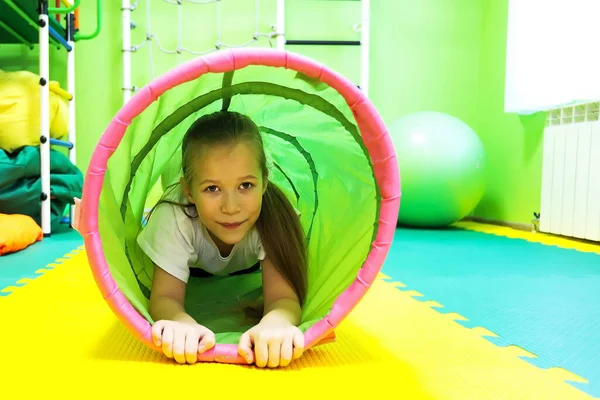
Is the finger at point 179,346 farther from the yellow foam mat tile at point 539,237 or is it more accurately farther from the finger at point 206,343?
the yellow foam mat tile at point 539,237

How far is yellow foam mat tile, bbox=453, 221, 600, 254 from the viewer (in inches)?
101

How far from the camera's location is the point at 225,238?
1.13m

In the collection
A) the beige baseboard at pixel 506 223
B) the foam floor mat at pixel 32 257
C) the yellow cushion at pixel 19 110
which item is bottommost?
the beige baseboard at pixel 506 223

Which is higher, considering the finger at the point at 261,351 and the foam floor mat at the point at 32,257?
the finger at the point at 261,351

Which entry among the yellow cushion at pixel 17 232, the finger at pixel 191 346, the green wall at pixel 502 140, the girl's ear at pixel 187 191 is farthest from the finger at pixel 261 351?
the green wall at pixel 502 140

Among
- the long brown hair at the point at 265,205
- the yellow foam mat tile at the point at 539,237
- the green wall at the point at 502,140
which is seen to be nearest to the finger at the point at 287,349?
the long brown hair at the point at 265,205

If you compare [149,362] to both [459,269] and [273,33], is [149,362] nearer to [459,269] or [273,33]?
[459,269]

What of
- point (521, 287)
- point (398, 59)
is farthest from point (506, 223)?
point (521, 287)

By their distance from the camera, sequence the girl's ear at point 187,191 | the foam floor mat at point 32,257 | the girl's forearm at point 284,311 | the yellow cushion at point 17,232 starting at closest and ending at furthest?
1. the girl's forearm at point 284,311
2. the girl's ear at point 187,191
3. the foam floor mat at point 32,257
4. the yellow cushion at point 17,232

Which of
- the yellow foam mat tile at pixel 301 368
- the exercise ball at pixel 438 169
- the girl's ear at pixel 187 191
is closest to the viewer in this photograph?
the yellow foam mat tile at pixel 301 368

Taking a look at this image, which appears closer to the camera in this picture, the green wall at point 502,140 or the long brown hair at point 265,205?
the long brown hair at point 265,205

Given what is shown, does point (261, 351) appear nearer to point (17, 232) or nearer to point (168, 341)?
point (168, 341)

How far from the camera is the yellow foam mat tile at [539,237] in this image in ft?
8.45

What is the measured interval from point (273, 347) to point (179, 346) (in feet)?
0.54
